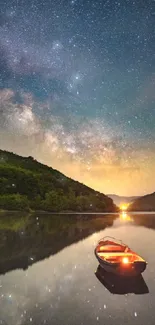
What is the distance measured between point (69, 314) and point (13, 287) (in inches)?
233

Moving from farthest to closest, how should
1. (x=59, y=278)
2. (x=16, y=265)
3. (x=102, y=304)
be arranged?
(x=16, y=265) < (x=59, y=278) < (x=102, y=304)

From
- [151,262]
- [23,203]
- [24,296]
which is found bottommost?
[24,296]

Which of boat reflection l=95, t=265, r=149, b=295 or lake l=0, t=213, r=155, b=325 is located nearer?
lake l=0, t=213, r=155, b=325

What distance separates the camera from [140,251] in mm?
35656

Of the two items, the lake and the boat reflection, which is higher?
the boat reflection

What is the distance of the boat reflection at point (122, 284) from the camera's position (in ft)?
61.4

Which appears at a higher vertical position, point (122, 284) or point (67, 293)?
point (122, 284)

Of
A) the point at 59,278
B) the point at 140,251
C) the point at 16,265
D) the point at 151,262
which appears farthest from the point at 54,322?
the point at 140,251

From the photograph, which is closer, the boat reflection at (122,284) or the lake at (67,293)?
the lake at (67,293)

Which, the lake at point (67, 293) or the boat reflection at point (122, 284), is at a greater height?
the boat reflection at point (122, 284)

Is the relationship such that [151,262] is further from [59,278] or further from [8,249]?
[8,249]

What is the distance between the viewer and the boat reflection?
18.7 meters

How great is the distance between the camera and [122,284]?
66.5 ft

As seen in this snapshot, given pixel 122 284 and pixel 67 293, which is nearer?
pixel 67 293
